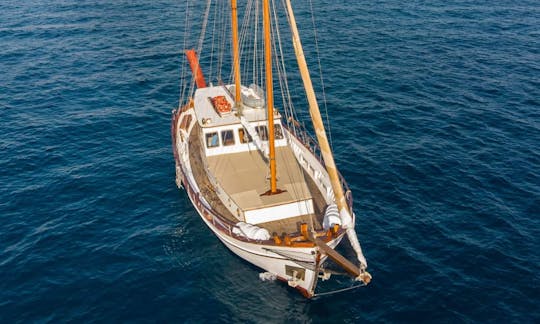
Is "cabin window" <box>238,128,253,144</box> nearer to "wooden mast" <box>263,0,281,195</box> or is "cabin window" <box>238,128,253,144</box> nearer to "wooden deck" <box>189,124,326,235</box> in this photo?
"wooden deck" <box>189,124,326,235</box>

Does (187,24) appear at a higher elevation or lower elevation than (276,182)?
higher

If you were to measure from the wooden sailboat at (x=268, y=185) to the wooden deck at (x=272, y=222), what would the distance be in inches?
2.5

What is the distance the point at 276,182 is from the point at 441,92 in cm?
3252

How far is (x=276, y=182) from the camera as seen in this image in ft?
102

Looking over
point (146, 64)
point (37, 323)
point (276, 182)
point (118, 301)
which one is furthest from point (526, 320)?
point (146, 64)

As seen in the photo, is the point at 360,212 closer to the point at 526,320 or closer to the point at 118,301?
the point at 526,320

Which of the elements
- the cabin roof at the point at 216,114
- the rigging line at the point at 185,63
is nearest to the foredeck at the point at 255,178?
the cabin roof at the point at 216,114

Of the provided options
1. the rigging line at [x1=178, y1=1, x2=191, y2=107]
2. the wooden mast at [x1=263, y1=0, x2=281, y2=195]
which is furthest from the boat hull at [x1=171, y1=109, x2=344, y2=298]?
the rigging line at [x1=178, y1=1, x2=191, y2=107]

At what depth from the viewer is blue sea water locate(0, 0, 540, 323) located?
28266 mm

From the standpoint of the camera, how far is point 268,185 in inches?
1230

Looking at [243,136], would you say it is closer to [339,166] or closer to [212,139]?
[212,139]

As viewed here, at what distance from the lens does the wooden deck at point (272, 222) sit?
94.5ft

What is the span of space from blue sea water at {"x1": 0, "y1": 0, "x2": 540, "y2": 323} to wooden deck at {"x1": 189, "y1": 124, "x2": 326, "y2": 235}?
3295 millimetres

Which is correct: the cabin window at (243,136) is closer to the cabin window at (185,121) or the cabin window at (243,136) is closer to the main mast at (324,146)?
the cabin window at (185,121)
